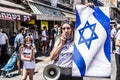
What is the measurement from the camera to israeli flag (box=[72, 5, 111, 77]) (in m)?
4.82

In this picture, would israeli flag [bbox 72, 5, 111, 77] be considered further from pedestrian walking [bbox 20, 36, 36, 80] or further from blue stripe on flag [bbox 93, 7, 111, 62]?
pedestrian walking [bbox 20, 36, 36, 80]

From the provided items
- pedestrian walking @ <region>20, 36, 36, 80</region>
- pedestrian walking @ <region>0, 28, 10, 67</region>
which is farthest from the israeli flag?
pedestrian walking @ <region>0, 28, 10, 67</region>

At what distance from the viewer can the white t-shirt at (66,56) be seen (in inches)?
191

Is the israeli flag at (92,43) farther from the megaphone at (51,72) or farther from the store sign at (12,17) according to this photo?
the store sign at (12,17)

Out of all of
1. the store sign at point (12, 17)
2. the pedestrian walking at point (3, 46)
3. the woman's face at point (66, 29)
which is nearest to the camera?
the woman's face at point (66, 29)

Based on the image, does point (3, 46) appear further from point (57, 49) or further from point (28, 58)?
point (57, 49)

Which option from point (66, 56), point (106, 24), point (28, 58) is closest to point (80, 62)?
point (66, 56)

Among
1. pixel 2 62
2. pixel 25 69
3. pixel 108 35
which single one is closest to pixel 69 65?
pixel 108 35

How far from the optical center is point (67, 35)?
473 centimetres

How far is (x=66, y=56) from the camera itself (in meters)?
4.89

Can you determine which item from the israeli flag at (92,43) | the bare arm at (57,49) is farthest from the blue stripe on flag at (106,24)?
the bare arm at (57,49)

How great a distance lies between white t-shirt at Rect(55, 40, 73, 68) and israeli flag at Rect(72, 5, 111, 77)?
0.07m

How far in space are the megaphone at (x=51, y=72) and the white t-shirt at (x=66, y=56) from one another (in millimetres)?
88

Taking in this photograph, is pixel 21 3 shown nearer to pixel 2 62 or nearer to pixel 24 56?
pixel 2 62
